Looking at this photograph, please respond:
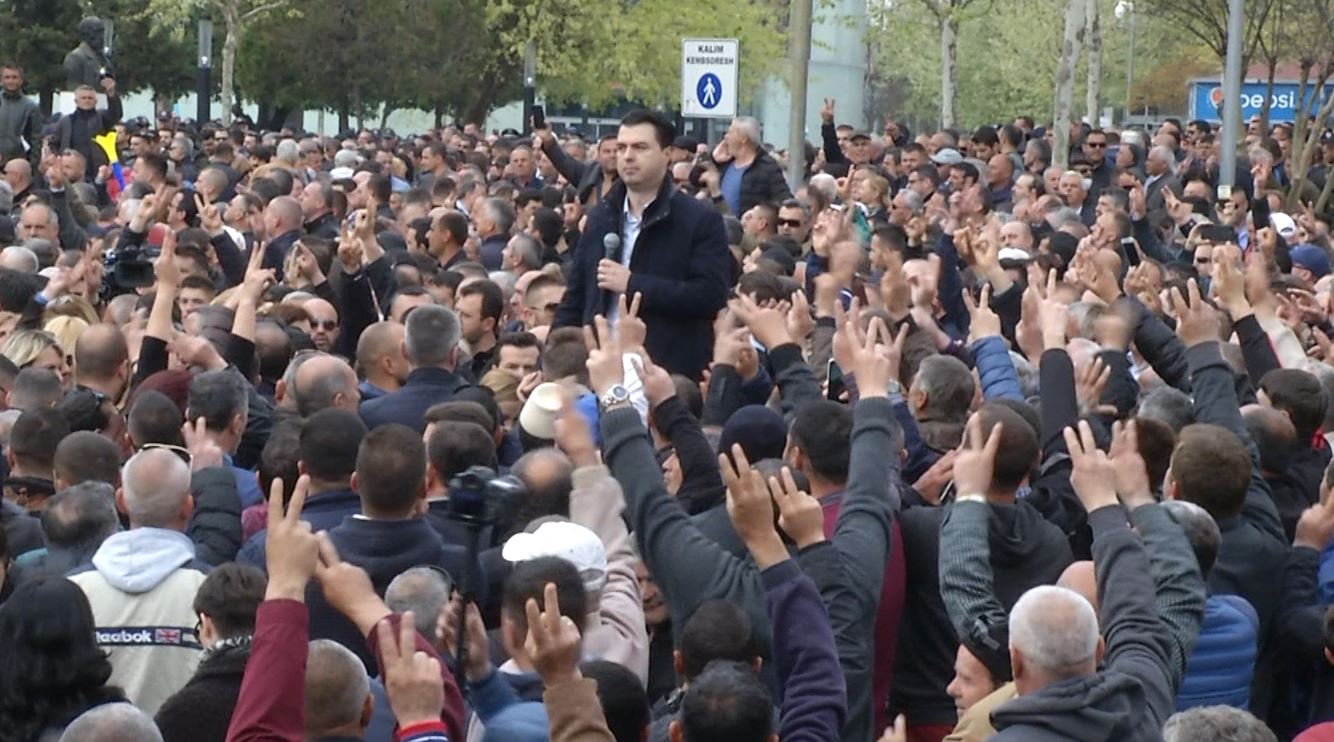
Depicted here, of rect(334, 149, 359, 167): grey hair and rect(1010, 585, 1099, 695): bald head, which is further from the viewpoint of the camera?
rect(334, 149, 359, 167): grey hair

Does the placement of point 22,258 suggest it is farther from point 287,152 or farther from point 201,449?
point 287,152

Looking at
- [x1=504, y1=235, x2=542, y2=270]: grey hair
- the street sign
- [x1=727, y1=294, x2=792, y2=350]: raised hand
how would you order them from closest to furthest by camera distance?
[x1=727, y1=294, x2=792, y2=350]: raised hand
[x1=504, y1=235, x2=542, y2=270]: grey hair
the street sign

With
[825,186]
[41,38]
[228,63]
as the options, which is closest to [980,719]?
[825,186]

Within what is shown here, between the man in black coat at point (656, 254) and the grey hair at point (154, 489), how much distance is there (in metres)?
3.14

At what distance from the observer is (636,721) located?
5309mm

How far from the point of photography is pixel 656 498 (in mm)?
5945

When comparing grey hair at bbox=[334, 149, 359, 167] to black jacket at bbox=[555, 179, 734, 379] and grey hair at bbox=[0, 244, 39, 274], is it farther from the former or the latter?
black jacket at bbox=[555, 179, 734, 379]

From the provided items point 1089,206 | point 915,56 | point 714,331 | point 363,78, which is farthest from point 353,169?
point 915,56

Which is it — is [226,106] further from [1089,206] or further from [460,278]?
[460,278]

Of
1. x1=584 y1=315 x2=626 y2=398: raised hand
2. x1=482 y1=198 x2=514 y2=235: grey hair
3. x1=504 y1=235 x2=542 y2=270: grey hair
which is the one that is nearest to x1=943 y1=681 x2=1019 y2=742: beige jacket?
x1=584 y1=315 x2=626 y2=398: raised hand

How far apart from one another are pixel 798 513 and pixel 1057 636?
738 mm

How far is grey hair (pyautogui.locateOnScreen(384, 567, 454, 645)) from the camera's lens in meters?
5.61

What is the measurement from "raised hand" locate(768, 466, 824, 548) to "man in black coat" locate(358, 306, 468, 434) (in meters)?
3.37

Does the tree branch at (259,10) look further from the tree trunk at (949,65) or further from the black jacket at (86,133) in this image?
the black jacket at (86,133)
